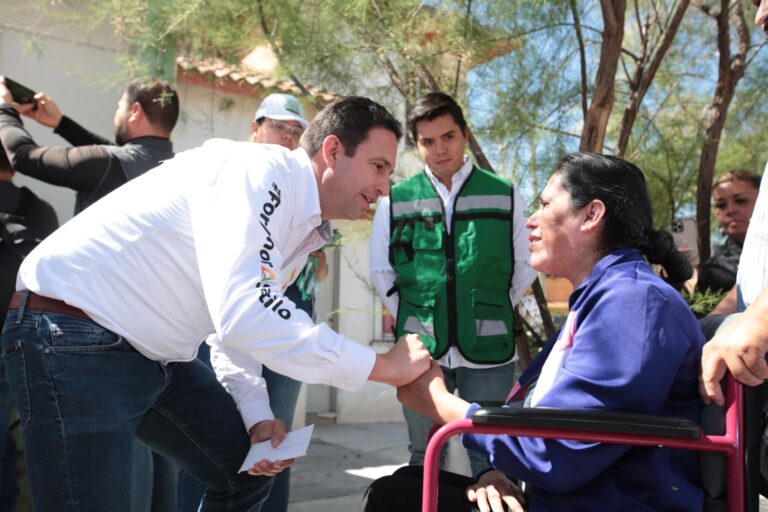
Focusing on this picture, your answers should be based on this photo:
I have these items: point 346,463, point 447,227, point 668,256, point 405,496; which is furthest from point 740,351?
point 346,463

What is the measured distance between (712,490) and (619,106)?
393 cm

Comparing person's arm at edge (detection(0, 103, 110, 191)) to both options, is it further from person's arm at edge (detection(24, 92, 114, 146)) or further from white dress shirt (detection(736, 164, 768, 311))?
white dress shirt (detection(736, 164, 768, 311))

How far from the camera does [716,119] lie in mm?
5078

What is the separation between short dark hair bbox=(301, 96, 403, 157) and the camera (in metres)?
2.31

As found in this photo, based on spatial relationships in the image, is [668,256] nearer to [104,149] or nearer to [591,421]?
[591,421]

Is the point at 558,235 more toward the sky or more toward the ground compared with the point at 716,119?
more toward the ground

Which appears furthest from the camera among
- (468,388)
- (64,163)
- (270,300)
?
(468,388)

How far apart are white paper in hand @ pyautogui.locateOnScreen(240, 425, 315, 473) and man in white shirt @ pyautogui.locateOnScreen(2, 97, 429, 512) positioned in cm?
4

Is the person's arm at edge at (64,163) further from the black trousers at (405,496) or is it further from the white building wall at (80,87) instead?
the white building wall at (80,87)

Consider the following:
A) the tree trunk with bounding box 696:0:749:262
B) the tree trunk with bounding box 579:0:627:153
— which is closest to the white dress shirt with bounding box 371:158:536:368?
the tree trunk with bounding box 579:0:627:153

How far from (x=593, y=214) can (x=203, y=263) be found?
1.00 m

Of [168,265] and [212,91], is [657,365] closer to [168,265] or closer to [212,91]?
[168,265]

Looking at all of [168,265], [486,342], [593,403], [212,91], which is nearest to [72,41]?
[212,91]

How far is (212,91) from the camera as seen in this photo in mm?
6855
